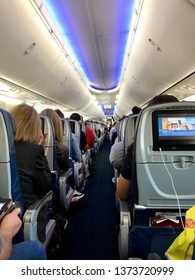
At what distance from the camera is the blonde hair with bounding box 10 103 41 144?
2.12 meters

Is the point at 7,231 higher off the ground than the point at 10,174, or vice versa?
the point at 10,174

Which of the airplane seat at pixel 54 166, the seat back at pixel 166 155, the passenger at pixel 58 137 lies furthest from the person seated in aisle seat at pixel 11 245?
the passenger at pixel 58 137

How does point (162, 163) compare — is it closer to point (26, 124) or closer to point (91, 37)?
point (26, 124)

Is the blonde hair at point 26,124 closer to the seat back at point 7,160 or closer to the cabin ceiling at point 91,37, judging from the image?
the seat back at point 7,160

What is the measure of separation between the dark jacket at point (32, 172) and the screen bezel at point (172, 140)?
100 cm

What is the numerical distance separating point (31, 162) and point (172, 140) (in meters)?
1.20

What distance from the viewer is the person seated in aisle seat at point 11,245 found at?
1265 mm

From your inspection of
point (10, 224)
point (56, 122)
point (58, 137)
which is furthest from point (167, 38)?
point (10, 224)

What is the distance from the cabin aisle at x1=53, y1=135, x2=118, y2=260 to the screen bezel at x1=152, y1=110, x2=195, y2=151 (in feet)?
5.11

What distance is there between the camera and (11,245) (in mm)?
1342

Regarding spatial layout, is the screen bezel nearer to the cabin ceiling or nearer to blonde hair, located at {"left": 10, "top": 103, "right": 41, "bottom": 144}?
blonde hair, located at {"left": 10, "top": 103, "right": 41, "bottom": 144}

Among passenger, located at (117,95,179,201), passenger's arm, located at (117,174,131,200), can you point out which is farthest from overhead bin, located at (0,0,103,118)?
passenger's arm, located at (117,174,131,200)

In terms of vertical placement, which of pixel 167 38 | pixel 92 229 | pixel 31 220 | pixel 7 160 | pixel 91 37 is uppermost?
pixel 91 37
